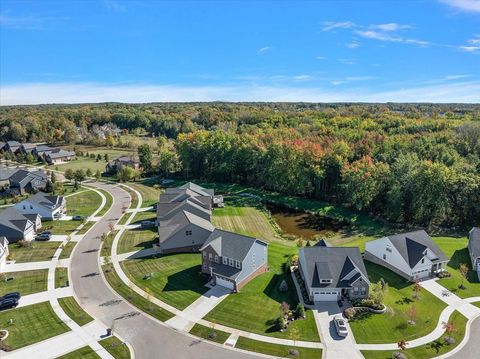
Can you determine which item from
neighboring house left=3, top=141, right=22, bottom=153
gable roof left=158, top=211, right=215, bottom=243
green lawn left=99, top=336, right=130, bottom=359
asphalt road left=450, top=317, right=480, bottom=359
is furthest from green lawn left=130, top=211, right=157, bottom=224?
neighboring house left=3, top=141, right=22, bottom=153

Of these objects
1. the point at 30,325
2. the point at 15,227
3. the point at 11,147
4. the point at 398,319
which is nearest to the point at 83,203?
the point at 15,227

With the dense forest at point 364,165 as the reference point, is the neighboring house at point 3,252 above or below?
below

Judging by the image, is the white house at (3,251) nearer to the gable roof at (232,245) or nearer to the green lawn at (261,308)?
the gable roof at (232,245)

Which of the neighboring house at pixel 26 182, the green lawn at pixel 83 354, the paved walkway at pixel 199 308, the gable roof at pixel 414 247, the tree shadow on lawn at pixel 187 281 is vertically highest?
the neighboring house at pixel 26 182

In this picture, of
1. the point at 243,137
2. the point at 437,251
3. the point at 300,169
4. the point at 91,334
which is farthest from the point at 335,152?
the point at 91,334

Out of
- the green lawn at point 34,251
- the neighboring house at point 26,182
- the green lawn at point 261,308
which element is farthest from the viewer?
the neighboring house at point 26,182

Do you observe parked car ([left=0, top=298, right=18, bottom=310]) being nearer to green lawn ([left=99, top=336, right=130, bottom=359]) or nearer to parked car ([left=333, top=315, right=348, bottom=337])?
green lawn ([left=99, top=336, right=130, bottom=359])

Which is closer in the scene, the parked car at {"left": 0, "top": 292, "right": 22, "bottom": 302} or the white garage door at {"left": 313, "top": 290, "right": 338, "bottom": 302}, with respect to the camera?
the parked car at {"left": 0, "top": 292, "right": 22, "bottom": 302}

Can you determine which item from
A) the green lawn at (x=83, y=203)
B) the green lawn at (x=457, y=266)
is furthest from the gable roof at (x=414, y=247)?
the green lawn at (x=83, y=203)
